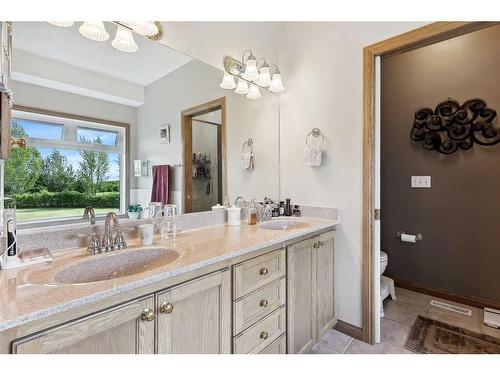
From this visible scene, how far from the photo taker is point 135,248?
115cm

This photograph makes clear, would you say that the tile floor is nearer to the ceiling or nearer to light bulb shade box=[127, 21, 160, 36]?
the ceiling

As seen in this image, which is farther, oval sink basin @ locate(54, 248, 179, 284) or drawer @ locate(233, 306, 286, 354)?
drawer @ locate(233, 306, 286, 354)

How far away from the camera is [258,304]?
1232mm

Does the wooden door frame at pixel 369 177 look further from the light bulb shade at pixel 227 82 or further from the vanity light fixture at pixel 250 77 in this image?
the light bulb shade at pixel 227 82

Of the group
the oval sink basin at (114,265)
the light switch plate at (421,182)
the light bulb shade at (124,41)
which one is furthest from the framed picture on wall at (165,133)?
the light switch plate at (421,182)

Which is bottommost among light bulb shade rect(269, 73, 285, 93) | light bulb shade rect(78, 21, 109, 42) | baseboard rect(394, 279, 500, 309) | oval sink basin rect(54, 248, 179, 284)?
baseboard rect(394, 279, 500, 309)

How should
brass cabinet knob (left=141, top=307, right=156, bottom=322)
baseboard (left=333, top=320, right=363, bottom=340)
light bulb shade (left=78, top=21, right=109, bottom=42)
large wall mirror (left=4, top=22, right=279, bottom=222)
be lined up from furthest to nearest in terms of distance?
1. baseboard (left=333, top=320, right=363, bottom=340)
2. light bulb shade (left=78, top=21, right=109, bottom=42)
3. large wall mirror (left=4, top=22, right=279, bottom=222)
4. brass cabinet knob (left=141, top=307, right=156, bottom=322)

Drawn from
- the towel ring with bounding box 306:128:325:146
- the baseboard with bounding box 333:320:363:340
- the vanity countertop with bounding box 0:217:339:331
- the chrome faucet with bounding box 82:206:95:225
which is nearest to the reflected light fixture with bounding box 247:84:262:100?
the towel ring with bounding box 306:128:325:146

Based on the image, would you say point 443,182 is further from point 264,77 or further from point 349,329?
point 264,77

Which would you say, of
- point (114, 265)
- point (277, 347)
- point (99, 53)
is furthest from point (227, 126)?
point (277, 347)

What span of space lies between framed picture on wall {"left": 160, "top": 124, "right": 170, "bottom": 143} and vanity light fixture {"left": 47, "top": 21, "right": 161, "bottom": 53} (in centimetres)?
43

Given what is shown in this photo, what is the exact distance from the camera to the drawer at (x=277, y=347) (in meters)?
1.29

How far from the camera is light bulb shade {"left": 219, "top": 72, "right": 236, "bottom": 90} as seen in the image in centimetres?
185
